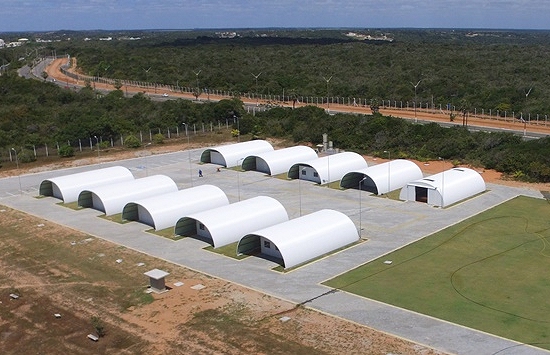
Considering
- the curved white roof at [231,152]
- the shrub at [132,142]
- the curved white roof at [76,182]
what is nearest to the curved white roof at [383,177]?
the curved white roof at [231,152]

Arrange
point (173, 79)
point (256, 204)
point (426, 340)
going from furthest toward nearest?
point (173, 79) < point (256, 204) < point (426, 340)

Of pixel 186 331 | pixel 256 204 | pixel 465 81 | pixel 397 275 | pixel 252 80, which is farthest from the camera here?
pixel 252 80

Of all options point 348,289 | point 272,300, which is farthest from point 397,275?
point 272,300

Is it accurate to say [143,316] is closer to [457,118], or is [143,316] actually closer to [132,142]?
[132,142]

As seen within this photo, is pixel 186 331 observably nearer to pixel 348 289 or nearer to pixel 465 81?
pixel 348 289

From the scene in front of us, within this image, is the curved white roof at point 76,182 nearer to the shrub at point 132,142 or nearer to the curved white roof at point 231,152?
the curved white roof at point 231,152
